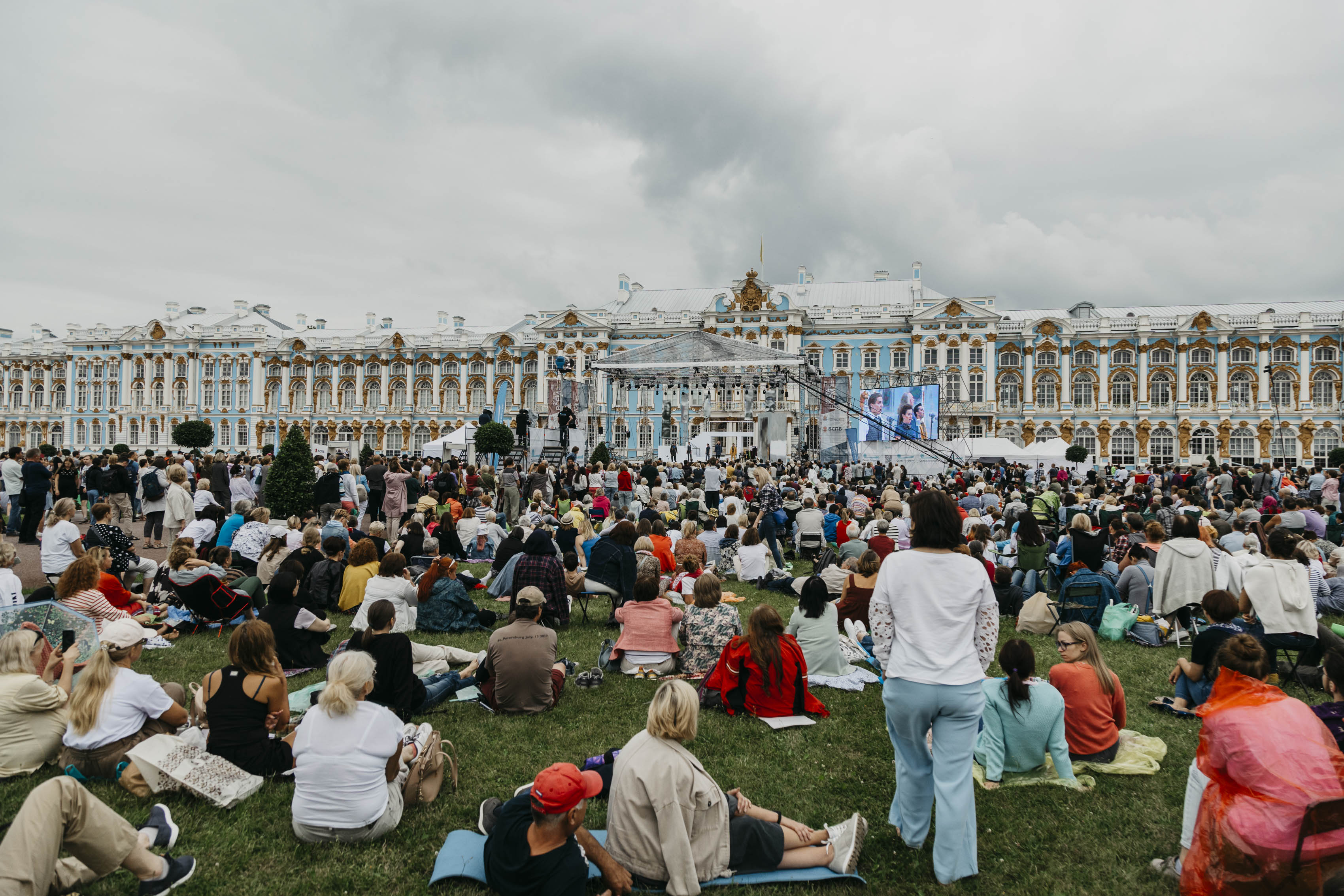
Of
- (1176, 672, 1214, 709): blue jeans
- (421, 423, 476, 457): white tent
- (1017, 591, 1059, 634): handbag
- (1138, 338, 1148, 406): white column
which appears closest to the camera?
(1176, 672, 1214, 709): blue jeans

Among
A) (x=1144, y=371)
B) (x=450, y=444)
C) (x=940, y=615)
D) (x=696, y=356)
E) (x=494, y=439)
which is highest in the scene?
(x=1144, y=371)

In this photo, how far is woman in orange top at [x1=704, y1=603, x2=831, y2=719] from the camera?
207 inches

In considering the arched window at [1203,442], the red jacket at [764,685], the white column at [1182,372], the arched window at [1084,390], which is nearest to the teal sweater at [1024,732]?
the red jacket at [764,685]

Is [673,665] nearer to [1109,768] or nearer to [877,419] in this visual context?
[1109,768]

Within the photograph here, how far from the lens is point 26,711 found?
4.05 meters

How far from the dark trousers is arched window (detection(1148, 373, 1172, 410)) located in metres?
49.3

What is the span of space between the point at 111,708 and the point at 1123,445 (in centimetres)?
4960

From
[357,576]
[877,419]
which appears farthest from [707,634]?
[877,419]

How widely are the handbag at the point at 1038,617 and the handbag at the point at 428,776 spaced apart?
6.07m

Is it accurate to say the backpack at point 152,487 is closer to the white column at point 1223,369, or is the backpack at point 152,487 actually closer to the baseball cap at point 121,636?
the baseball cap at point 121,636

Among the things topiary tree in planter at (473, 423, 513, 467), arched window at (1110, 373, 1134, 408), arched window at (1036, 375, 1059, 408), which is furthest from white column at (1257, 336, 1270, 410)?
topiary tree in planter at (473, 423, 513, 467)

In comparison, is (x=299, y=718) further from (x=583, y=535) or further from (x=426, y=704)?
(x=583, y=535)

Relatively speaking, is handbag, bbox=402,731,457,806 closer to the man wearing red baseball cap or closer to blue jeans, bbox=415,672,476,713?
the man wearing red baseball cap

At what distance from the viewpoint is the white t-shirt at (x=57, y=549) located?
7.99 meters
